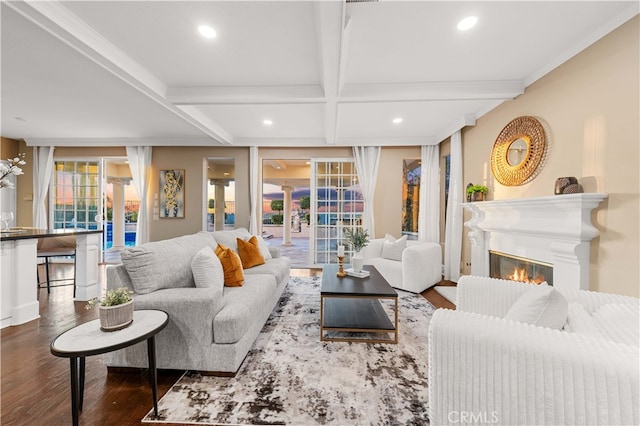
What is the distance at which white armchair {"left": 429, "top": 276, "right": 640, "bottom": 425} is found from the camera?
0.83 metres

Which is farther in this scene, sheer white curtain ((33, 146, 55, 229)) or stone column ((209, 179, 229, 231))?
stone column ((209, 179, 229, 231))

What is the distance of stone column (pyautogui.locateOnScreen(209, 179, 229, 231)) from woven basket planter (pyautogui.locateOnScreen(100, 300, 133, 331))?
772cm

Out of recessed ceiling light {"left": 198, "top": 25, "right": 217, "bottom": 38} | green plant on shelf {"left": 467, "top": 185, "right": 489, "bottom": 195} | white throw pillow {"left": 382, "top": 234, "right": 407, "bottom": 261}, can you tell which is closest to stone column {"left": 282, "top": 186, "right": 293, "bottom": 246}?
Answer: white throw pillow {"left": 382, "top": 234, "right": 407, "bottom": 261}

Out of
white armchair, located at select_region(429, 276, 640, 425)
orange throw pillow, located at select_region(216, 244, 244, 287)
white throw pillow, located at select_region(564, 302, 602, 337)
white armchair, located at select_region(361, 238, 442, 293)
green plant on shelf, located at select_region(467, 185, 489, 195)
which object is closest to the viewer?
white armchair, located at select_region(429, 276, 640, 425)

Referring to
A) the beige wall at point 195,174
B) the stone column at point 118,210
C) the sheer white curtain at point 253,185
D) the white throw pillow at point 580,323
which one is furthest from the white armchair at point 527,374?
the stone column at point 118,210

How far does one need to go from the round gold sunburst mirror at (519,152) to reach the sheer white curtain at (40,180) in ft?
26.1

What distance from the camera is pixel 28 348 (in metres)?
2.22

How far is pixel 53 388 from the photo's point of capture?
68.3 inches

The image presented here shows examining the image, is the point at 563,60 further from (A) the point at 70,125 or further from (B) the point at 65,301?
(A) the point at 70,125

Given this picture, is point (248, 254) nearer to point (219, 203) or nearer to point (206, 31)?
point (206, 31)

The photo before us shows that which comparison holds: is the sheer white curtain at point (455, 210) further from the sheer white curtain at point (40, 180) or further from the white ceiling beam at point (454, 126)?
the sheer white curtain at point (40, 180)

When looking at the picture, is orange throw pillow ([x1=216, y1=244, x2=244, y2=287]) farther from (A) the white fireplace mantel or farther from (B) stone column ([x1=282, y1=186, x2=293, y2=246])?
(B) stone column ([x1=282, y1=186, x2=293, y2=246])

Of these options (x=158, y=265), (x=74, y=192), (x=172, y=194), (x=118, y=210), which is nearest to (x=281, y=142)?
(x=172, y=194)

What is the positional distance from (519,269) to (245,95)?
371 cm
